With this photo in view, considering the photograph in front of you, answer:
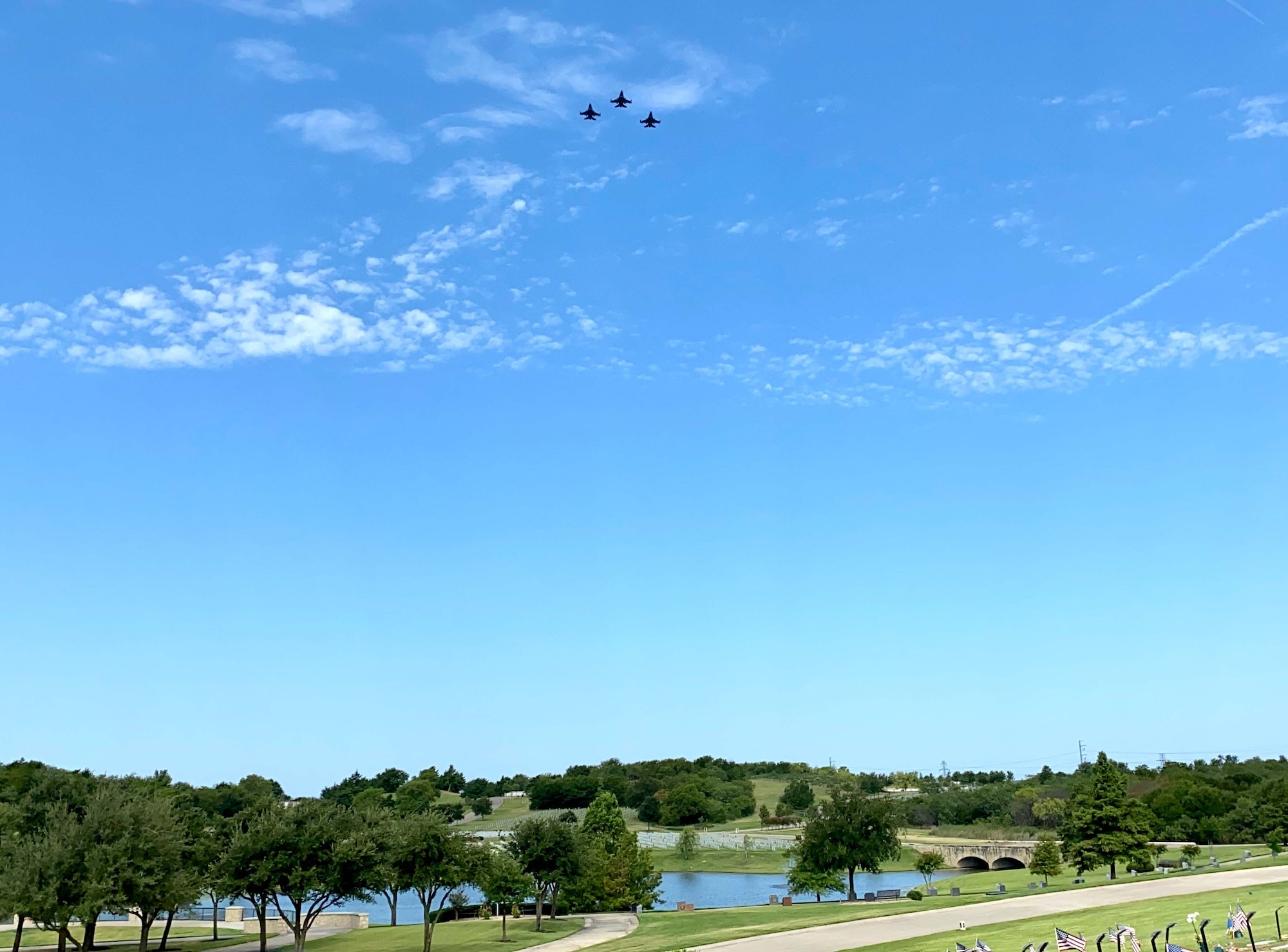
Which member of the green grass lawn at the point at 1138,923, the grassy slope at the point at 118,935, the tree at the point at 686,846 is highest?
the green grass lawn at the point at 1138,923

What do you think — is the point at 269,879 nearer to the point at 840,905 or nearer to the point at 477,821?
the point at 840,905

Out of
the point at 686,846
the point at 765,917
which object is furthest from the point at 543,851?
the point at 686,846

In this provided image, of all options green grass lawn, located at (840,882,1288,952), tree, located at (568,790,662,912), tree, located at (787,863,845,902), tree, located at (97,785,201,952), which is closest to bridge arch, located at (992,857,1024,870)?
tree, located at (568,790,662,912)

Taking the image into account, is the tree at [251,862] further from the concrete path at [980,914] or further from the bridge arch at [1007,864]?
the bridge arch at [1007,864]

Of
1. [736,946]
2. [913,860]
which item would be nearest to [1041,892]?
[736,946]

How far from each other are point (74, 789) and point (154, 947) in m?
33.1

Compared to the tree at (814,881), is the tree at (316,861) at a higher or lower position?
higher

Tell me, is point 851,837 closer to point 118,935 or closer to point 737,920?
point 737,920

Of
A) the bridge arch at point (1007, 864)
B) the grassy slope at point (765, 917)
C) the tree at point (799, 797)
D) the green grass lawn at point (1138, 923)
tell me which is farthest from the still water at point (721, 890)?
the tree at point (799, 797)

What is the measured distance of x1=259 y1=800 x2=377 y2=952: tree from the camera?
4975 centimetres

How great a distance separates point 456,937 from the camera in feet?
179

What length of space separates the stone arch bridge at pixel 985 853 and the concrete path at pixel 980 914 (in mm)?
57353

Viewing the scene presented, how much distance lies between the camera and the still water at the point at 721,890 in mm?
87438

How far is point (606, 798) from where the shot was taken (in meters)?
90.8
